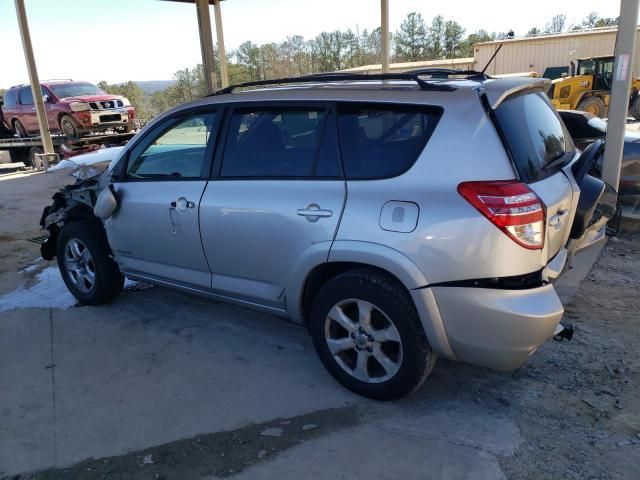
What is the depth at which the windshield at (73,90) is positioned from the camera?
14.7 metres

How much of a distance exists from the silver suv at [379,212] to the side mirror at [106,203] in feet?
0.43

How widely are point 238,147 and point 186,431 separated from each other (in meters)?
1.75

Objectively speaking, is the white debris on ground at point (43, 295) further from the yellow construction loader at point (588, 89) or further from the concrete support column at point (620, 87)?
the yellow construction loader at point (588, 89)

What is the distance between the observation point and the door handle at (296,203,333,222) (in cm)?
285

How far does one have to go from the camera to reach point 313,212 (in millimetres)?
2895

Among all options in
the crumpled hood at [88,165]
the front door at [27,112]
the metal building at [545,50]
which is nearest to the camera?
the crumpled hood at [88,165]

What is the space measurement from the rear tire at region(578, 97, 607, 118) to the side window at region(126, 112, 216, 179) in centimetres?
1904

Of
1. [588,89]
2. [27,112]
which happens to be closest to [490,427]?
[27,112]

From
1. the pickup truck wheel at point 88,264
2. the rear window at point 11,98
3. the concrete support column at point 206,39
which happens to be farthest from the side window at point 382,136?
the rear window at point 11,98

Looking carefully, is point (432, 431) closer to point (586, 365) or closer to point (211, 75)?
point (586, 365)

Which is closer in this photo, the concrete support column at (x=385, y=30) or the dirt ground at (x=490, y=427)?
the dirt ground at (x=490, y=427)

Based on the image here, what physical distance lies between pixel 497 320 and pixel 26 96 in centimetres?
1721

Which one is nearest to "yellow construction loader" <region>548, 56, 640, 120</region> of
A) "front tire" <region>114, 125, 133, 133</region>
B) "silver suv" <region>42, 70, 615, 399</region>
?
"front tire" <region>114, 125, 133, 133</region>

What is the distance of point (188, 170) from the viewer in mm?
3625
